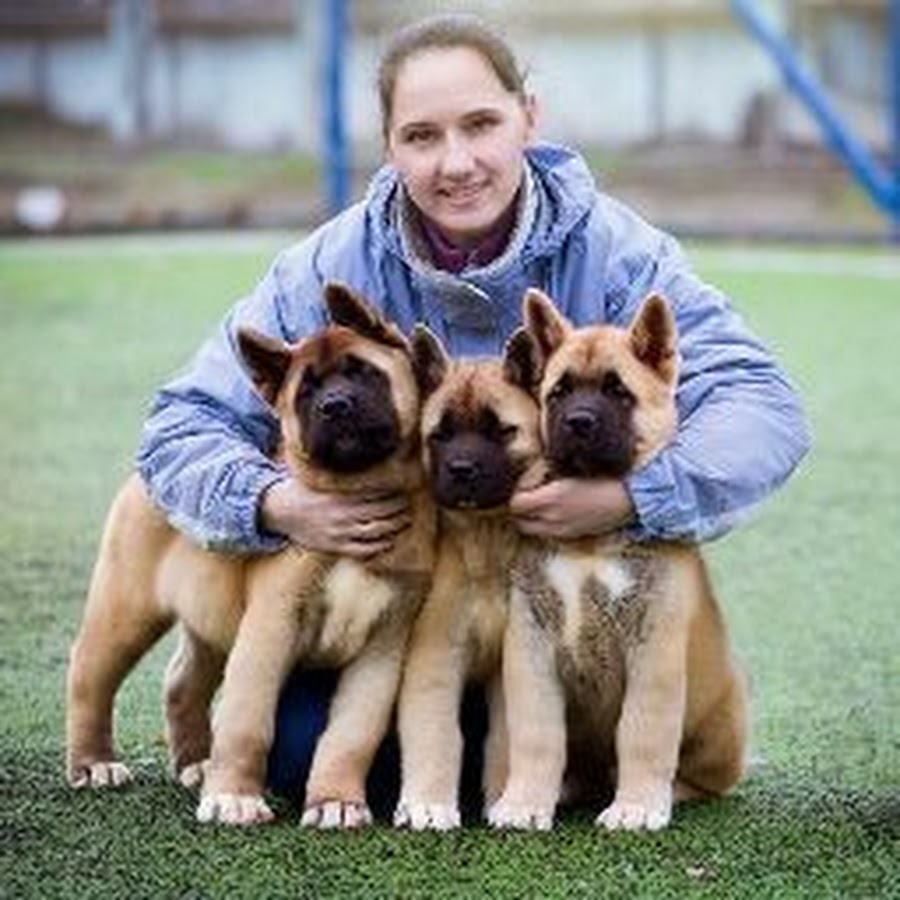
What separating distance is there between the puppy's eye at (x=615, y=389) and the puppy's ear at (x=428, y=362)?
0.94 feet

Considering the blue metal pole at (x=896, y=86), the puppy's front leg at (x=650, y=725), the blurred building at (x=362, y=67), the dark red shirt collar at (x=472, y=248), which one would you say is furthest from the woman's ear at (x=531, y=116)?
the blurred building at (x=362, y=67)

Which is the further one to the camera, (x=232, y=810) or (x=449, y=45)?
(x=449, y=45)

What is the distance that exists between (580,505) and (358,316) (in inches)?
19.8

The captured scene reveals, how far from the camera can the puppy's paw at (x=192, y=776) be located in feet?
17.3

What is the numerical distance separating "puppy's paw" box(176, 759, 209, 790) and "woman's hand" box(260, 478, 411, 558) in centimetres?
54

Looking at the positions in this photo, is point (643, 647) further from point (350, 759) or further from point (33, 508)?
point (33, 508)

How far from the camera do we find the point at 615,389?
4.81m

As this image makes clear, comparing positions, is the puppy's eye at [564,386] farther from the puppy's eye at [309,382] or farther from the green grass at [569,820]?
the green grass at [569,820]

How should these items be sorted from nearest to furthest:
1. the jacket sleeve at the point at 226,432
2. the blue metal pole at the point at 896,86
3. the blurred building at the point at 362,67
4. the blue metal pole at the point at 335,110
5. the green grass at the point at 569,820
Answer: the green grass at the point at 569,820
the jacket sleeve at the point at 226,432
the blue metal pole at the point at 335,110
the blue metal pole at the point at 896,86
the blurred building at the point at 362,67

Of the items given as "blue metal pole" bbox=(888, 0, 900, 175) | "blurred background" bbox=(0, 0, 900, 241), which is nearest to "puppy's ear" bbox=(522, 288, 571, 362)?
"blue metal pole" bbox=(888, 0, 900, 175)

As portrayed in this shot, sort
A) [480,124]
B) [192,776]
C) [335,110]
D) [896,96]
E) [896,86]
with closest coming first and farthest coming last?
[480,124] < [192,776] < [335,110] < [896,86] < [896,96]

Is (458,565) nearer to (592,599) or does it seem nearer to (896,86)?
(592,599)

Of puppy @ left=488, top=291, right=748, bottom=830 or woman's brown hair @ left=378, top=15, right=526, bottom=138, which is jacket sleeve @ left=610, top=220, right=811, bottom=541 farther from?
woman's brown hair @ left=378, top=15, right=526, bottom=138

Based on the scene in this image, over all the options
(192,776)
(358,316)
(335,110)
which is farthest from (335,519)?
(335,110)
